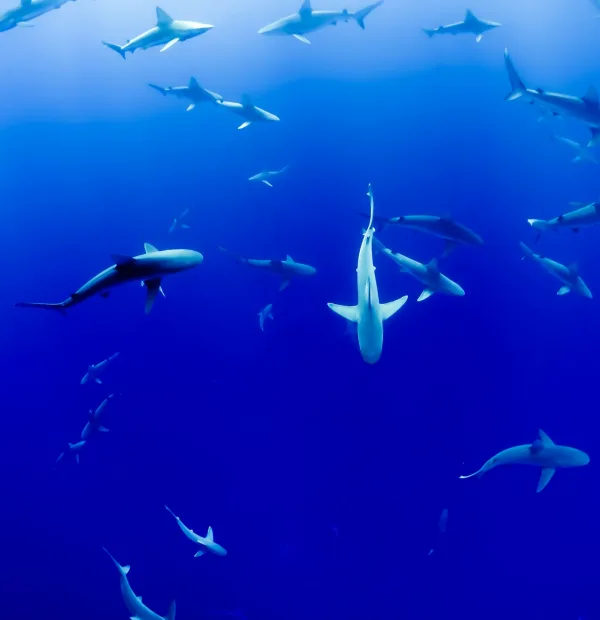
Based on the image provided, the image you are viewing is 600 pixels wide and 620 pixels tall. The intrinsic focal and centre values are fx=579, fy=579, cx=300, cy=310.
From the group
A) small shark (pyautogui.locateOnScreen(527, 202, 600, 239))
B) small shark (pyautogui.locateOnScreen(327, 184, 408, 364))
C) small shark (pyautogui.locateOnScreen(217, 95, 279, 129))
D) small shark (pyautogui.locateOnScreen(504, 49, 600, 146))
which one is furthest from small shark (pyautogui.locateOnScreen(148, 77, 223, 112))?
small shark (pyautogui.locateOnScreen(327, 184, 408, 364))

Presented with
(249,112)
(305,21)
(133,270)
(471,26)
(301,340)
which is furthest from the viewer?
(301,340)

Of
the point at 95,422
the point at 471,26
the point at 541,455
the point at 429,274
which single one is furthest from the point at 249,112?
the point at 541,455

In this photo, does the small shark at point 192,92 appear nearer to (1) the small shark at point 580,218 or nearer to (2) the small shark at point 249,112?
(2) the small shark at point 249,112

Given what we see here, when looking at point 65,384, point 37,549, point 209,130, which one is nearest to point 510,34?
point 209,130

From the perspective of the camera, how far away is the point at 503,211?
12.4 meters

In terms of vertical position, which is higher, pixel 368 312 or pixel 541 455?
pixel 368 312

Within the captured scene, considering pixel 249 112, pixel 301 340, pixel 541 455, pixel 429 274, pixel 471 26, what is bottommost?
pixel 301 340

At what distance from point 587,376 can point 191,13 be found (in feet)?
39.2

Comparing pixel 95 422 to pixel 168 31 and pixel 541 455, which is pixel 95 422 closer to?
pixel 168 31

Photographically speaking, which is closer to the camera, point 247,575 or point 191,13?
point 247,575

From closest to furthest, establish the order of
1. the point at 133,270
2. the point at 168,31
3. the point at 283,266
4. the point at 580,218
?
the point at 133,270 → the point at 580,218 → the point at 168,31 → the point at 283,266

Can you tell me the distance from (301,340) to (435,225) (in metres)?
6.56

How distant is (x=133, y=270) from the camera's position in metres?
3.08

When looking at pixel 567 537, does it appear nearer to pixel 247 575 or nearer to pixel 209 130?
pixel 247 575
